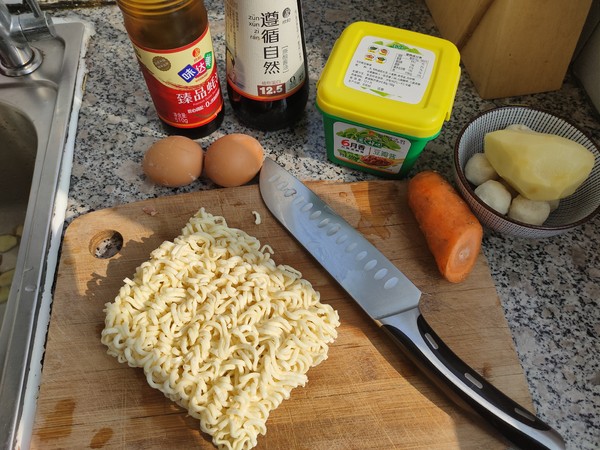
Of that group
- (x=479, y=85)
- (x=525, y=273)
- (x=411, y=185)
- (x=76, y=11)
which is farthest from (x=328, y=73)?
(x=76, y=11)

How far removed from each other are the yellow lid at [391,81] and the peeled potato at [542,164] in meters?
0.15

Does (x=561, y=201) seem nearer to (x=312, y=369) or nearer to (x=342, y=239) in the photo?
(x=342, y=239)

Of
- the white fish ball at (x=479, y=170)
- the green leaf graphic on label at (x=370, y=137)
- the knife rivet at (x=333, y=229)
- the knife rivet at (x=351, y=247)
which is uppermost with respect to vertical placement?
the green leaf graphic on label at (x=370, y=137)

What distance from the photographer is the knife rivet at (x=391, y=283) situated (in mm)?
927

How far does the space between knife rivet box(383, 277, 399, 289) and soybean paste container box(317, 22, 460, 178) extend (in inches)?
10.8

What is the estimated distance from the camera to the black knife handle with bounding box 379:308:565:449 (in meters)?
0.80

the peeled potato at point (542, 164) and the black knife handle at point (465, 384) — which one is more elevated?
the peeled potato at point (542, 164)

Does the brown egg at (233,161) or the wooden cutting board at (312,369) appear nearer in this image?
the wooden cutting board at (312,369)

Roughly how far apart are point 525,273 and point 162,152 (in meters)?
0.81

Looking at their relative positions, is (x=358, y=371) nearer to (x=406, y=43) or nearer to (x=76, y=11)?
(x=406, y=43)

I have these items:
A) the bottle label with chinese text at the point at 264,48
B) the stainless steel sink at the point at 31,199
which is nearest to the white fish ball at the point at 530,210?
the bottle label with chinese text at the point at 264,48

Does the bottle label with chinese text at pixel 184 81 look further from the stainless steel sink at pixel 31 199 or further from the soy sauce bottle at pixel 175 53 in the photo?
the stainless steel sink at pixel 31 199

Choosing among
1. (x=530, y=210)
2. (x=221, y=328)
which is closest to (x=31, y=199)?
(x=221, y=328)

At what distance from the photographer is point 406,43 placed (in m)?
1.06
